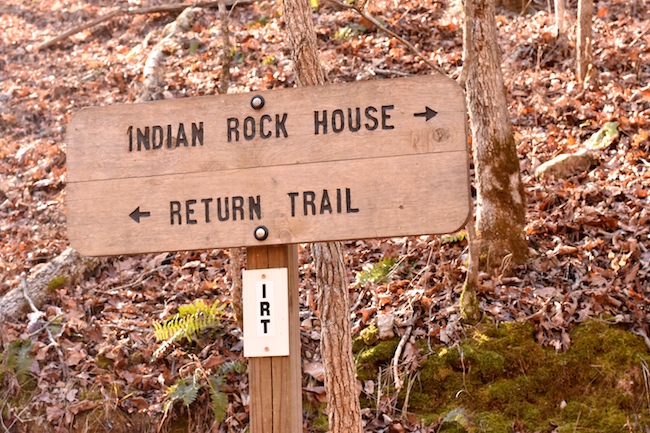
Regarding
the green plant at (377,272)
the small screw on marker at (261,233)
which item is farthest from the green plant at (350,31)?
the small screw on marker at (261,233)

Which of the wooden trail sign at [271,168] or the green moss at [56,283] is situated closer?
the wooden trail sign at [271,168]

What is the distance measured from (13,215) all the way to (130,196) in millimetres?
6069

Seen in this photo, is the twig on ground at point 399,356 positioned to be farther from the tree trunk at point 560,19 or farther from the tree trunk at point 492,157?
the tree trunk at point 560,19

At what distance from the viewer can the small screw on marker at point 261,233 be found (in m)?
2.84

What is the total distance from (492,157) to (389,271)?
1357 mm

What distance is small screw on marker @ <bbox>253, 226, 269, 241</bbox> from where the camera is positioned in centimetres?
284

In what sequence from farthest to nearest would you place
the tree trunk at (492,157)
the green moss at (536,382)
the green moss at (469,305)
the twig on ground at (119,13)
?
the twig on ground at (119,13) → the tree trunk at (492,157) → the green moss at (469,305) → the green moss at (536,382)

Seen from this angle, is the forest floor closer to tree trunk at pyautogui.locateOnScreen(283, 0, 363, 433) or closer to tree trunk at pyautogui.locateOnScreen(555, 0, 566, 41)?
tree trunk at pyautogui.locateOnScreen(555, 0, 566, 41)

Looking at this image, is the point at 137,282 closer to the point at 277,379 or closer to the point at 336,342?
the point at 336,342

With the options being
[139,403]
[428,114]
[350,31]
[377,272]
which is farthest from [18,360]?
[350,31]

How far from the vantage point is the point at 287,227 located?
2834 mm

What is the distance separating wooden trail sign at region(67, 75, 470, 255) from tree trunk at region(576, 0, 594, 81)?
6911 millimetres

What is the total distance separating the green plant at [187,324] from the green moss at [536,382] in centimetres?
178

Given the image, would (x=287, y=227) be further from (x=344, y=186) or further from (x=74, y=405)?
(x=74, y=405)
